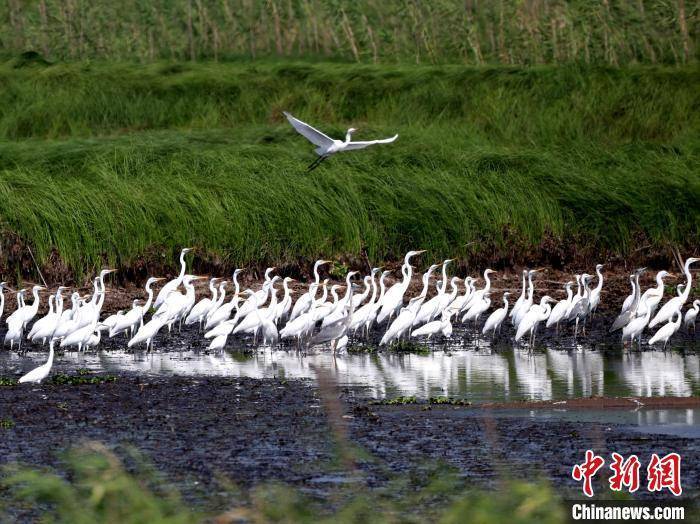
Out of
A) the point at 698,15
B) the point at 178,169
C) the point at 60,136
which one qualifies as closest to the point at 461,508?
the point at 178,169

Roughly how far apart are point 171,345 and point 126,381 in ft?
10.6

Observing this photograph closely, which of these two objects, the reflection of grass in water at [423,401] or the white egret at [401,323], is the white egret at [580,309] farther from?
the reflection of grass in water at [423,401]

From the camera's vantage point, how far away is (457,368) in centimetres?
1349

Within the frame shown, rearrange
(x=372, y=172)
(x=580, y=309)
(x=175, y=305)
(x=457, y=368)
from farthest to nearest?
(x=372, y=172), (x=580, y=309), (x=175, y=305), (x=457, y=368)

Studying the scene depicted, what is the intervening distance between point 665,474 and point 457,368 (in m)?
5.25

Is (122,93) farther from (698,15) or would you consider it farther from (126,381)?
(126,381)

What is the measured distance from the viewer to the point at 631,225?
19.7 m

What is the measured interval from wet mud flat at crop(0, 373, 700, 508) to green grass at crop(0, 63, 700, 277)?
6.86 meters

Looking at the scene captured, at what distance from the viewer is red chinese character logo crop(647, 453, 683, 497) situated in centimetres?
815

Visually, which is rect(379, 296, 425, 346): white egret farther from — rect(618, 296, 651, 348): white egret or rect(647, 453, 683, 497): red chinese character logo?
rect(647, 453, 683, 497): red chinese character logo

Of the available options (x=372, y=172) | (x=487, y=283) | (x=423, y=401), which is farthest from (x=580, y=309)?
(x=372, y=172)

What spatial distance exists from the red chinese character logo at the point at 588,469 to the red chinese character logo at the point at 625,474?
10 cm

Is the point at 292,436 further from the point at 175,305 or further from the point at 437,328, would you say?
the point at 175,305

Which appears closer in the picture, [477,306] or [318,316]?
[318,316]
